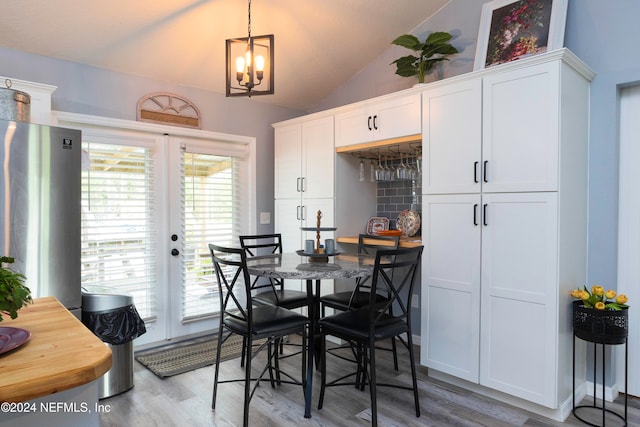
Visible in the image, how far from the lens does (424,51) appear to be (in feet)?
10.6

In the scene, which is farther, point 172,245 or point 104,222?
point 172,245

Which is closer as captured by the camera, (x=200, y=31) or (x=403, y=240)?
(x=200, y=31)

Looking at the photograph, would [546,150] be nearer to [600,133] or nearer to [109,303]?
[600,133]

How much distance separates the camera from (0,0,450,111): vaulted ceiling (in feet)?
9.07

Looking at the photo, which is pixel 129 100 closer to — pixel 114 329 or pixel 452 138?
pixel 114 329

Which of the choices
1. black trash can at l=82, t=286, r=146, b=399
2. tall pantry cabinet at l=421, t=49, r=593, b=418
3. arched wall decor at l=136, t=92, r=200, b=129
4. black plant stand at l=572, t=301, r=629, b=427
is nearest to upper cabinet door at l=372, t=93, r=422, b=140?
tall pantry cabinet at l=421, t=49, r=593, b=418

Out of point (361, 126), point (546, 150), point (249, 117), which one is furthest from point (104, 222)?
point (546, 150)

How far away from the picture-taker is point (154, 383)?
112 inches

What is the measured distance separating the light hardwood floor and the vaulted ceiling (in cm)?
255

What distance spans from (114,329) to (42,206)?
0.93 meters

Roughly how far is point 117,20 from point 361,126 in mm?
2009

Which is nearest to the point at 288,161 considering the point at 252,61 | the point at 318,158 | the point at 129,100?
the point at 318,158

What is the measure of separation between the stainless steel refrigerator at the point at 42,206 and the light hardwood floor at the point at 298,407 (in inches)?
29.1

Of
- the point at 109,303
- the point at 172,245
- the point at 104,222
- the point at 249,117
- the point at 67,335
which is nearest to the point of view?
the point at 67,335
